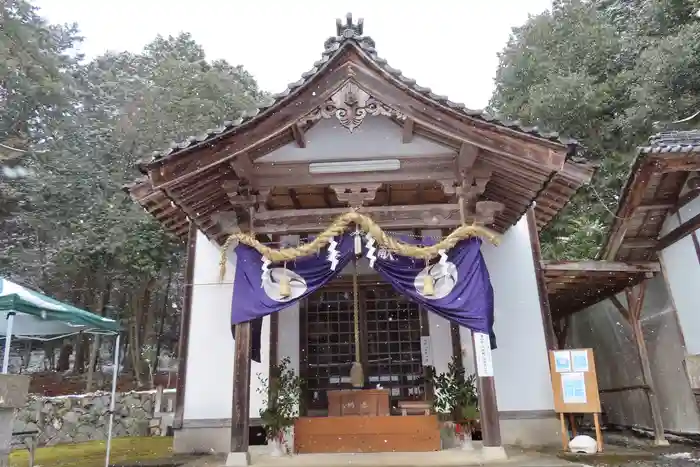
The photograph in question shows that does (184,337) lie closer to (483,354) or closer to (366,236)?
(366,236)

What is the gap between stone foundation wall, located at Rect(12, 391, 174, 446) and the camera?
13.1 metres

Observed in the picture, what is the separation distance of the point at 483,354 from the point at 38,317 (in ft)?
19.2

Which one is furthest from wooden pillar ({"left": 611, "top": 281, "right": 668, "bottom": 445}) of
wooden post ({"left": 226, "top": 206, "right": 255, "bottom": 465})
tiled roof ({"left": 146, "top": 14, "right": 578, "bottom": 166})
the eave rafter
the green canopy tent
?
the green canopy tent

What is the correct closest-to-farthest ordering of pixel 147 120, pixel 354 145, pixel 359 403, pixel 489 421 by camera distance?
pixel 489 421
pixel 354 145
pixel 359 403
pixel 147 120

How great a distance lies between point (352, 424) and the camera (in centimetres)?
758

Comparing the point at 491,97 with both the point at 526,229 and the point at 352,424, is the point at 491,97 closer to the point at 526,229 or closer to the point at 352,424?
the point at 526,229

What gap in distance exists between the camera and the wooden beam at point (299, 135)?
21.8 ft

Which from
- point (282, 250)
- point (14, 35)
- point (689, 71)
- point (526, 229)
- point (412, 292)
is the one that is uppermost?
point (14, 35)

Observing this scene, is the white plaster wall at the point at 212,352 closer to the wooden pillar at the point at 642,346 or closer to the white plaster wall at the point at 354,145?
the white plaster wall at the point at 354,145

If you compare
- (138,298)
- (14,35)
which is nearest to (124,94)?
(14,35)

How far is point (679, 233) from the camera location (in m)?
7.88

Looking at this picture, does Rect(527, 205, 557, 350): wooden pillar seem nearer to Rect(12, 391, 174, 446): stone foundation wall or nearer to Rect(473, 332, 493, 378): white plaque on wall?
Rect(473, 332, 493, 378): white plaque on wall

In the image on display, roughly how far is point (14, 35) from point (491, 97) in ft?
69.9

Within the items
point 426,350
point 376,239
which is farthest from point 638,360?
point 376,239
